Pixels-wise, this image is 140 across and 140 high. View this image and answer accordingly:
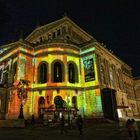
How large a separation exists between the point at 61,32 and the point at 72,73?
1222 cm

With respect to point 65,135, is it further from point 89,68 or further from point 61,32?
point 61,32

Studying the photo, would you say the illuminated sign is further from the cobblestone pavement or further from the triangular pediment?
the cobblestone pavement

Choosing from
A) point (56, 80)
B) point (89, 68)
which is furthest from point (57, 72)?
point (89, 68)

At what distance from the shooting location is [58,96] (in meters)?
31.3

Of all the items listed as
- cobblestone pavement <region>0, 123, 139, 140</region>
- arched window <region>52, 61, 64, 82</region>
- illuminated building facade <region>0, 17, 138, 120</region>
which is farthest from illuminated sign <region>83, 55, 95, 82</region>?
cobblestone pavement <region>0, 123, 139, 140</region>

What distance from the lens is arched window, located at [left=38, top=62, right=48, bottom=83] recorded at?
33.0 m

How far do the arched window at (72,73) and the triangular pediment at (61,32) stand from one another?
8.15 metres

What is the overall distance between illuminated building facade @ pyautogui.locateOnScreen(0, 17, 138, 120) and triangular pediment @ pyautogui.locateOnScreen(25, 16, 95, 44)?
6.52 metres

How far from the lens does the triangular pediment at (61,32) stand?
41.2 meters

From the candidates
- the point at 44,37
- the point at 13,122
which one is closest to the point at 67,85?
the point at 13,122

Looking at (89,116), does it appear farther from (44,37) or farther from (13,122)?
(44,37)

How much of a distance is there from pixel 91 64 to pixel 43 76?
971 centimetres

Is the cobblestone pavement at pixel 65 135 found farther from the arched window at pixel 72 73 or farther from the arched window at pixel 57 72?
the arched window at pixel 72 73

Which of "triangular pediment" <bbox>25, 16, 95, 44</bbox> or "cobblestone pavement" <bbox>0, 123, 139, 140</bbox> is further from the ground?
"triangular pediment" <bbox>25, 16, 95, 44</bbox>
